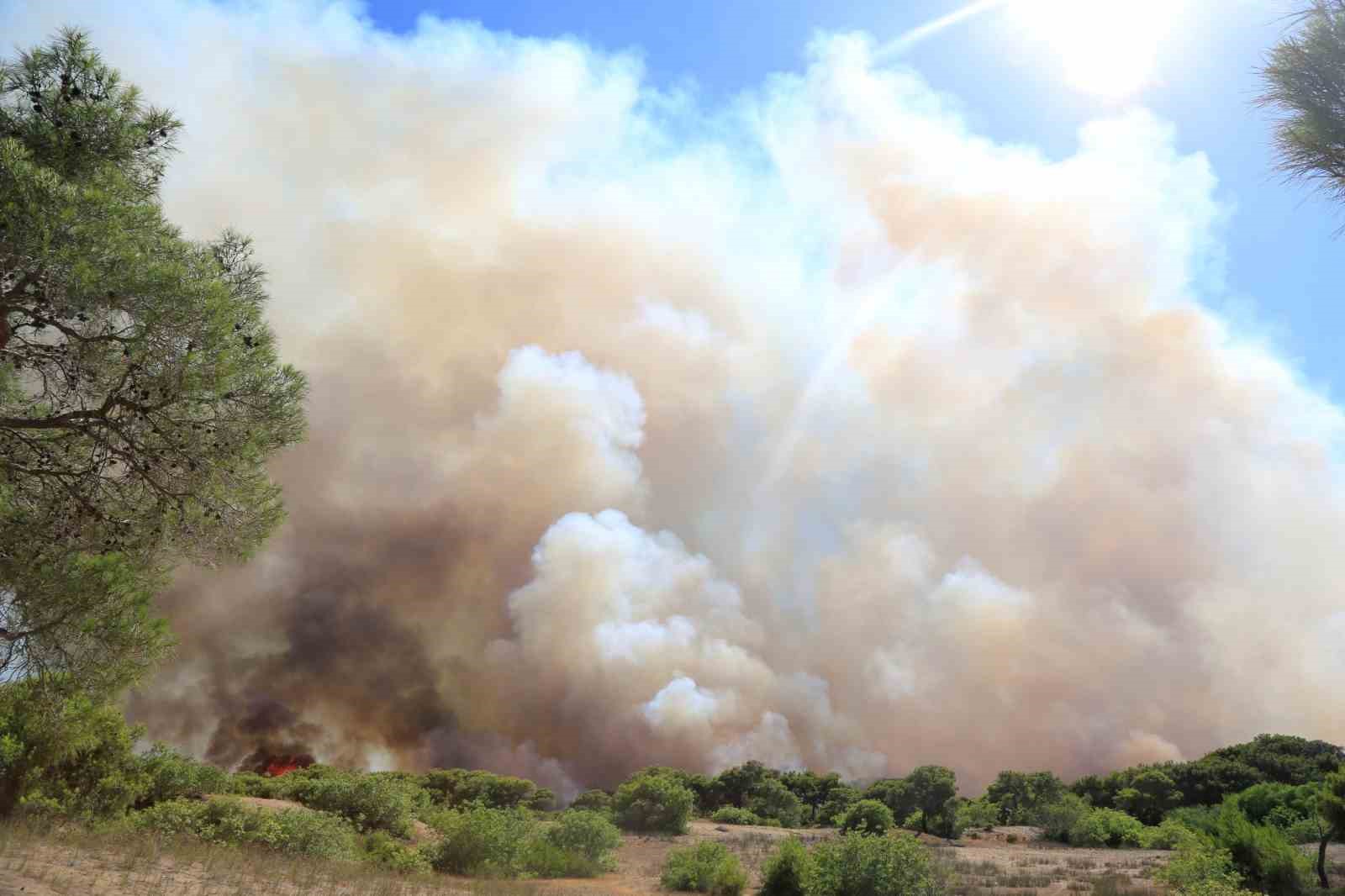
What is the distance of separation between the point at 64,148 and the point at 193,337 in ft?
11.0

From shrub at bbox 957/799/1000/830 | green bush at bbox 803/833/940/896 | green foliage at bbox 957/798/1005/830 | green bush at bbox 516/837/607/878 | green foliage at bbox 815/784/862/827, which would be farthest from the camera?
green foliage at bbox 815/784/862/827

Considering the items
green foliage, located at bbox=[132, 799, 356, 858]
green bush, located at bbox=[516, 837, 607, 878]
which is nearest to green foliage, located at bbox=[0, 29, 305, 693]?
green foliage, located at bbox=[132, 799, 356, 858]

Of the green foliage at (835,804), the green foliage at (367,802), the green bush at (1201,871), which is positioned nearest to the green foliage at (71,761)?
the green foliage at (367,802)

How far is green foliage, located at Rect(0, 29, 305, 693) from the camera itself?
862cm

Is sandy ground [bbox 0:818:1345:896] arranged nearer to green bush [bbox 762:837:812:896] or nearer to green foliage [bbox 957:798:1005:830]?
green bush [bbox 762:837:812:896]

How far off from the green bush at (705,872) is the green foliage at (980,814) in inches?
1483

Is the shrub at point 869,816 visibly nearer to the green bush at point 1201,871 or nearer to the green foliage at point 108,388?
the green bush at point 1201,871

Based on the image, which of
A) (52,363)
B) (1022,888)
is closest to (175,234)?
(52,363)

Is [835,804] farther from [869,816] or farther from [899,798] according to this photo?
[869,816]

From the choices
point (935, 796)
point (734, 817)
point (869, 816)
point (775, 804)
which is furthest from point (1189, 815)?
point (734, 817)

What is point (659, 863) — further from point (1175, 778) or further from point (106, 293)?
point (1175, 778)

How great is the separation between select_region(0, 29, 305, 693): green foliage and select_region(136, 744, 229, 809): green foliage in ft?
47.4

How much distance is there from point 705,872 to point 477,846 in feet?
26.4

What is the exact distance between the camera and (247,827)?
70.6 ft
